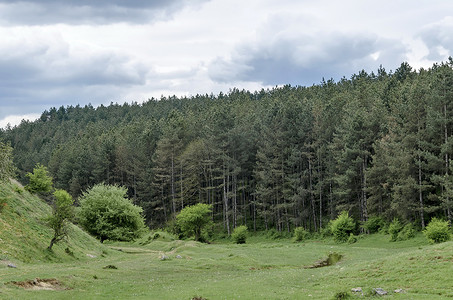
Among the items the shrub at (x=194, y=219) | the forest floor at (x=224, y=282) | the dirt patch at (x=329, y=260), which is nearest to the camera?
the forest floor at (x=224, y=282)

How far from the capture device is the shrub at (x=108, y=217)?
6262 centimetres

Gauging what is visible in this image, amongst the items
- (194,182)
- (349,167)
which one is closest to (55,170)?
(194,182)

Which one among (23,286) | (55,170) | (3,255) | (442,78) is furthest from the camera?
(55,170)

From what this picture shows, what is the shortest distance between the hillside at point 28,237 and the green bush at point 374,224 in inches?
1744

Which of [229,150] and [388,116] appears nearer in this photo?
[388,116]

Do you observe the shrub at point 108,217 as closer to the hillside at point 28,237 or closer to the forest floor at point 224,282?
the hillside at point 28,237

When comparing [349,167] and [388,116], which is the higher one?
[388,116]

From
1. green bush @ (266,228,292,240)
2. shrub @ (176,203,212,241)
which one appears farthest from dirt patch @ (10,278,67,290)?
green bush @ (266,228,292,240)

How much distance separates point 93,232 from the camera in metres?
64.2

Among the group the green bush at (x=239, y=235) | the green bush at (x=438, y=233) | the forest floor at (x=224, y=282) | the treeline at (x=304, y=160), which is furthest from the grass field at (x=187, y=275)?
the green bush at (x=239, y=235)

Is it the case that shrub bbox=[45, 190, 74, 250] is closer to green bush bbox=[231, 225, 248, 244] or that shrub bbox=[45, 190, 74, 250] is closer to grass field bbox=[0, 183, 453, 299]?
grass field bbox=[0, 183, 453, 299]

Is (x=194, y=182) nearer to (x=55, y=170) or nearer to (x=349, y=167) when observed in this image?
(x=349, y=167)

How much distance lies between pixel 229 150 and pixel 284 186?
15.4 metres

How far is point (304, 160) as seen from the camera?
93.8 m
